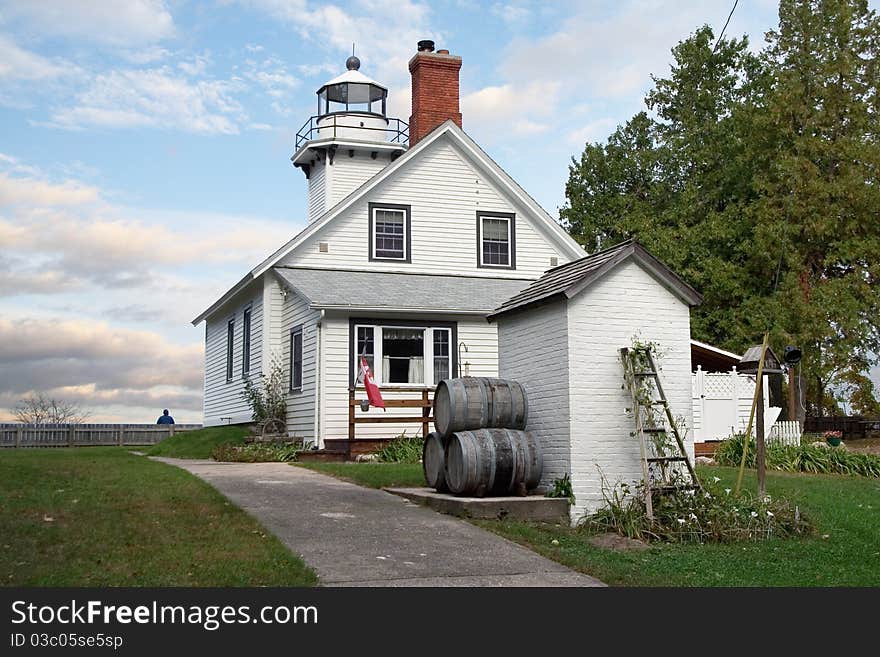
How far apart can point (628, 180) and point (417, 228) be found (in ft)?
50.6

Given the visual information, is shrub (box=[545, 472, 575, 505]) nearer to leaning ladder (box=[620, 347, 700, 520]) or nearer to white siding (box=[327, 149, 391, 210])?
leaning ladder (box=[620, 347, 700, 520])

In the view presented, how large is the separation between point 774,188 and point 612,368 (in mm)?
21988

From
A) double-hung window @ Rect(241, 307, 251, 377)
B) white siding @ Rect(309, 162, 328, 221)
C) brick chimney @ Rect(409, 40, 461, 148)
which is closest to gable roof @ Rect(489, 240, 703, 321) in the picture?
brick chimney @ Rect(409, 40, 461, 148)

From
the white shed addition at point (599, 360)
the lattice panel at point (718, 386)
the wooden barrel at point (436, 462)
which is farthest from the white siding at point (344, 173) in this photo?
the white shed addition at point (599, 360)

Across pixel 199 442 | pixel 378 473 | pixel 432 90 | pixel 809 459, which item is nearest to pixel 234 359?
pixel 199 442

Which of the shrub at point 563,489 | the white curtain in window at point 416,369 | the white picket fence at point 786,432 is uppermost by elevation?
the white curtain in window at point 416,369

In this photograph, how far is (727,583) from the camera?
8.08m

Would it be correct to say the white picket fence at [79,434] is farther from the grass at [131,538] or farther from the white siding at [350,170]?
the grass at [131,538]

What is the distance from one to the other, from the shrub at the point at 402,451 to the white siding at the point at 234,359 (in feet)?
16.6

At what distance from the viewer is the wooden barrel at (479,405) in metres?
11.5

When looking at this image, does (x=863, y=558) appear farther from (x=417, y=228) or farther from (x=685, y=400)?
(x=417, y=228)

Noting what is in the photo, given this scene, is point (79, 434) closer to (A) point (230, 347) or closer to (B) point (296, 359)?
(A) point (230, 347)

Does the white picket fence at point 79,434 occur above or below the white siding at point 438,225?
below

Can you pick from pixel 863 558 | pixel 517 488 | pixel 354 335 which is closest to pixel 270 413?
pixel 354 335
